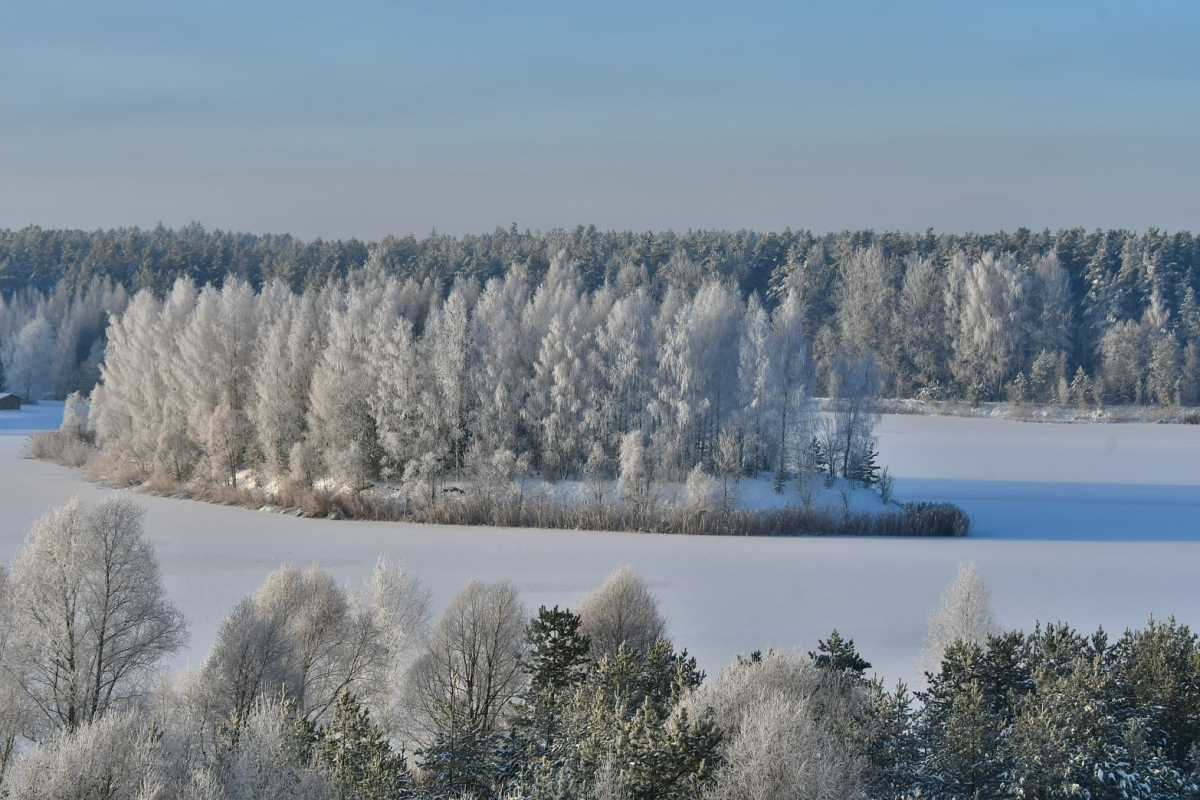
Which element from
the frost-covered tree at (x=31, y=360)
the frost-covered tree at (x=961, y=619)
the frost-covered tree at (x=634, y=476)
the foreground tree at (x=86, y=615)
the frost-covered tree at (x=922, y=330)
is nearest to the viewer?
the foreground tree at (x=86, y=615)

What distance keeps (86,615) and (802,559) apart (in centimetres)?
1767

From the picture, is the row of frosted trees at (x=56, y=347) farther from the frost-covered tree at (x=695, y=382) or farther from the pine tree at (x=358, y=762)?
the pine tree at (x=358, y=762)

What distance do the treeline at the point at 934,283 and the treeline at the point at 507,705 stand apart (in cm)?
4559

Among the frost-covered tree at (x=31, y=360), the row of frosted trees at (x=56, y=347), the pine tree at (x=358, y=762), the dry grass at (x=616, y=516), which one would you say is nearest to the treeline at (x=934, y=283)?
the row of frosted trees at (x=56, y=347)

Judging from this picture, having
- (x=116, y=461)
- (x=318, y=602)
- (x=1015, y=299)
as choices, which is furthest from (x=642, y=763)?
(x=1015, y=299)

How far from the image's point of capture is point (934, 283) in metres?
75.9

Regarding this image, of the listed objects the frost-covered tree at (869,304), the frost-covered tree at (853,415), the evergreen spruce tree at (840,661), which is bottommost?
the evergreen spruce tree at (840,661)

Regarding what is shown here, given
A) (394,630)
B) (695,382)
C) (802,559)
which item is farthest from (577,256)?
(394,630)

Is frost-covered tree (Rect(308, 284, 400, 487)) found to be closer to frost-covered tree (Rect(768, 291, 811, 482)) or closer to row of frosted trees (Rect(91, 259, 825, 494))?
row of frosted trees (Rect(91, 259, 825, 494))

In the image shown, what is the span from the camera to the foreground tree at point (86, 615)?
1447 cm

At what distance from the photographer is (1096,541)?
99.5 feet

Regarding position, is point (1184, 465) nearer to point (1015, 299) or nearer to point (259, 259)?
point (1015, 299)

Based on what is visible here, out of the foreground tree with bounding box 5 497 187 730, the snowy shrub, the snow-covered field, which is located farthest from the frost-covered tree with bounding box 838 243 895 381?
the foreground tree with bounding box 5 497 187 730

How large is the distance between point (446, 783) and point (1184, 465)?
41932mm
